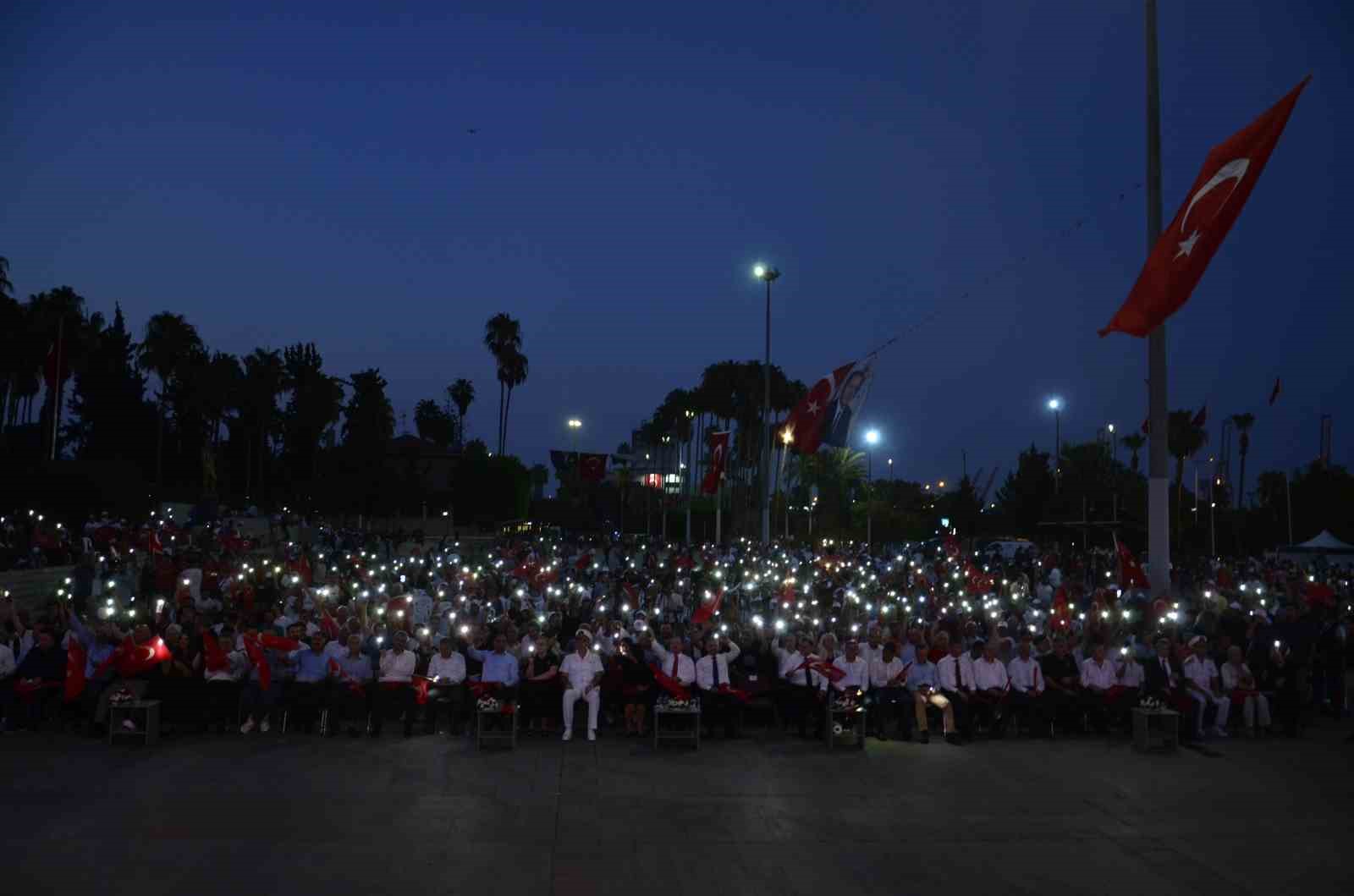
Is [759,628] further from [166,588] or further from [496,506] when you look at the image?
[496,506]

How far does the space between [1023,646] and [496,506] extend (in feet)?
172

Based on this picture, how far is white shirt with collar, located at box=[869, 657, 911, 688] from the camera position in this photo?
567 inches

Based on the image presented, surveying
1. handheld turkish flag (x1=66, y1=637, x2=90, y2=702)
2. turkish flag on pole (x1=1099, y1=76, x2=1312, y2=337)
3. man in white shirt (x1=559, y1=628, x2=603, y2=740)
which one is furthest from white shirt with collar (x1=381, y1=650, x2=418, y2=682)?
turkish flag on pole (x1=1099, y1=76, x2=1312, y2=337)

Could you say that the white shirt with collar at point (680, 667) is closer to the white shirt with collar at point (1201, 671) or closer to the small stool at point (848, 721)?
the small stool at point (848, 721)

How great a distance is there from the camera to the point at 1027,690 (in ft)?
46.8

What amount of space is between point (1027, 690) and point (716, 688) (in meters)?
4.19

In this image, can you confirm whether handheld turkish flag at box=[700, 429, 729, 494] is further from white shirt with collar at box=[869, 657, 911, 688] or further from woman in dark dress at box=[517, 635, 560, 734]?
woman in dark dress at box=[517, 635, 560, 734]

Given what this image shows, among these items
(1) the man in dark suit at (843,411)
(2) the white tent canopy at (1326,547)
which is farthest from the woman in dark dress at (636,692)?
(2) the white tent canopy at (1326,547)

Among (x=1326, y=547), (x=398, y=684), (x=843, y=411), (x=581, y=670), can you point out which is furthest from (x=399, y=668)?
(x=1326, y=547)

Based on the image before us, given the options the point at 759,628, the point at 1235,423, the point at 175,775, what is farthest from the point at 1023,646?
the point at 1235,423

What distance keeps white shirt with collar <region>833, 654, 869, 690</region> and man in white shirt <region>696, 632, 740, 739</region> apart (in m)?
1.46

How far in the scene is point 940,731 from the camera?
14.6m

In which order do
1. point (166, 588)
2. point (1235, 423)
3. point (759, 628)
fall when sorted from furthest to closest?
point (1235, 423), point (166, 588), point (759, 628)

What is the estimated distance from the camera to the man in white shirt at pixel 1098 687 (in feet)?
46.7
